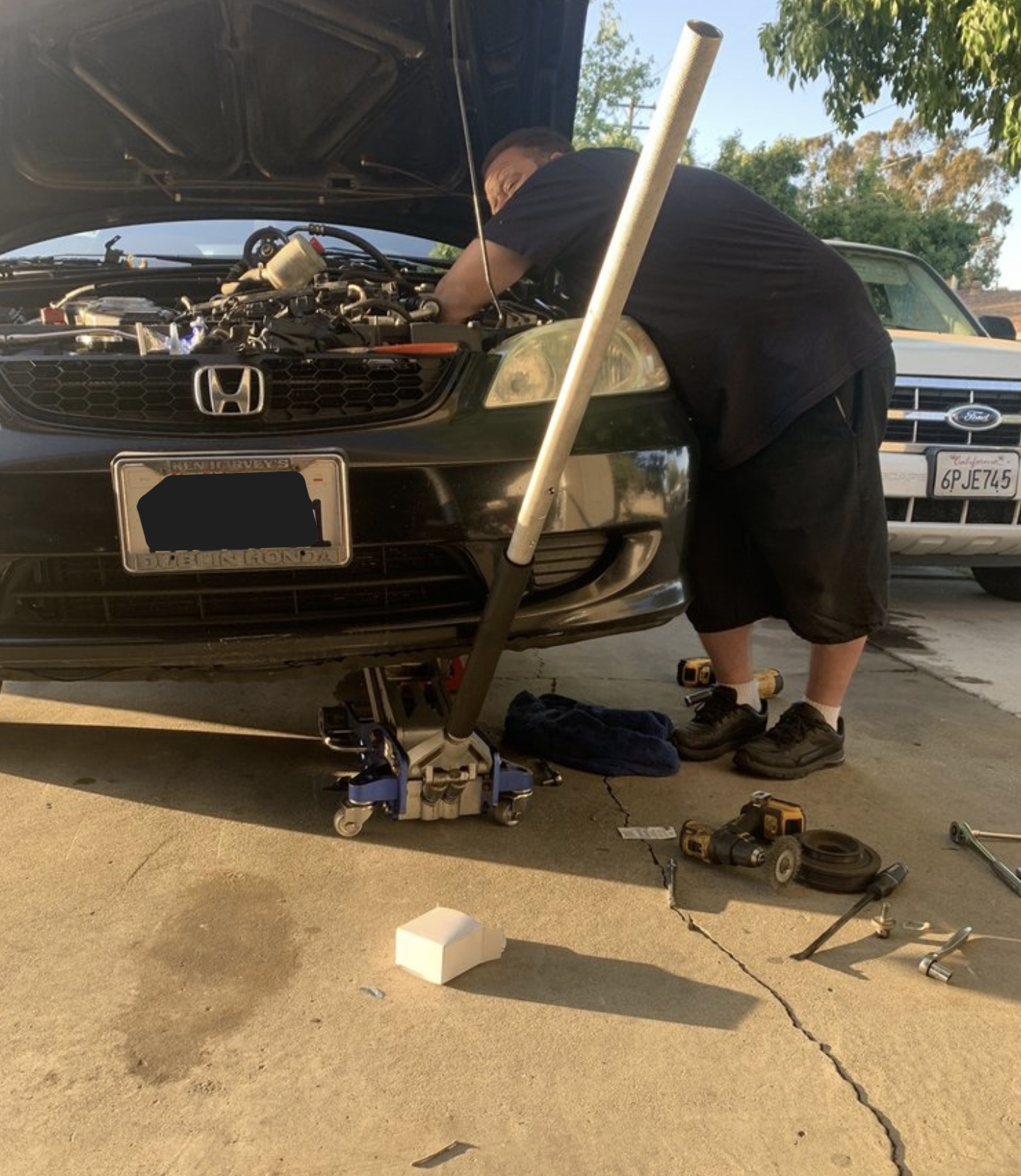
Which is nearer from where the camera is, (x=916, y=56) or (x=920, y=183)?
(x=916, y=56)

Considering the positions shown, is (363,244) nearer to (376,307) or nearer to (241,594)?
(376,307)

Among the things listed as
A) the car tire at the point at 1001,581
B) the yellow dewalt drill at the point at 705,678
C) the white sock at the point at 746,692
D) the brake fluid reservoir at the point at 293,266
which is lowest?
the car tire at the point at 1001,581

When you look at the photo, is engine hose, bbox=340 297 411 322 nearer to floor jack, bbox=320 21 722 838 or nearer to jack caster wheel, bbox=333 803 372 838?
floor jack, bbox=320 21 722 838

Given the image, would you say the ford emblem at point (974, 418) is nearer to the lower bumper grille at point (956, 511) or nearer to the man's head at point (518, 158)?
the lower bumper grille at point (956, 511)

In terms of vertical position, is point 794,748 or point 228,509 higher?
point 228,509

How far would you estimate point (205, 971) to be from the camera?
1745 mm

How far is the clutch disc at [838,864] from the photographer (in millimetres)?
2068

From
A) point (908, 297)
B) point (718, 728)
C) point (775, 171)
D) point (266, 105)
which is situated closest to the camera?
point (718, 728)

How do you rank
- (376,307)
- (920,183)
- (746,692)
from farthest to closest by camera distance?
(920,183), (746,692), (376,307)

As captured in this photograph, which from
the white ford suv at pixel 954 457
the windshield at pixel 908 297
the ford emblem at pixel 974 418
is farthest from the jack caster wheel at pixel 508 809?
the windshield at pixel 908 297

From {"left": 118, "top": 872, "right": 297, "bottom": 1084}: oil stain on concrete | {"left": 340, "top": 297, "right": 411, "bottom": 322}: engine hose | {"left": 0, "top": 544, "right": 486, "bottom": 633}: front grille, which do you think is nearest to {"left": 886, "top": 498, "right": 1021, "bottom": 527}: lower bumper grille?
{"left": 340, "top": 297, "right": 411, "bottom": 322}: engine hose

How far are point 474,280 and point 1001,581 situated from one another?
12.4ft

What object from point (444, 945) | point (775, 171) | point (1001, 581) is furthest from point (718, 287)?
point (775, 171)

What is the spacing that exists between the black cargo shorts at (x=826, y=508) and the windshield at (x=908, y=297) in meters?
3.25
